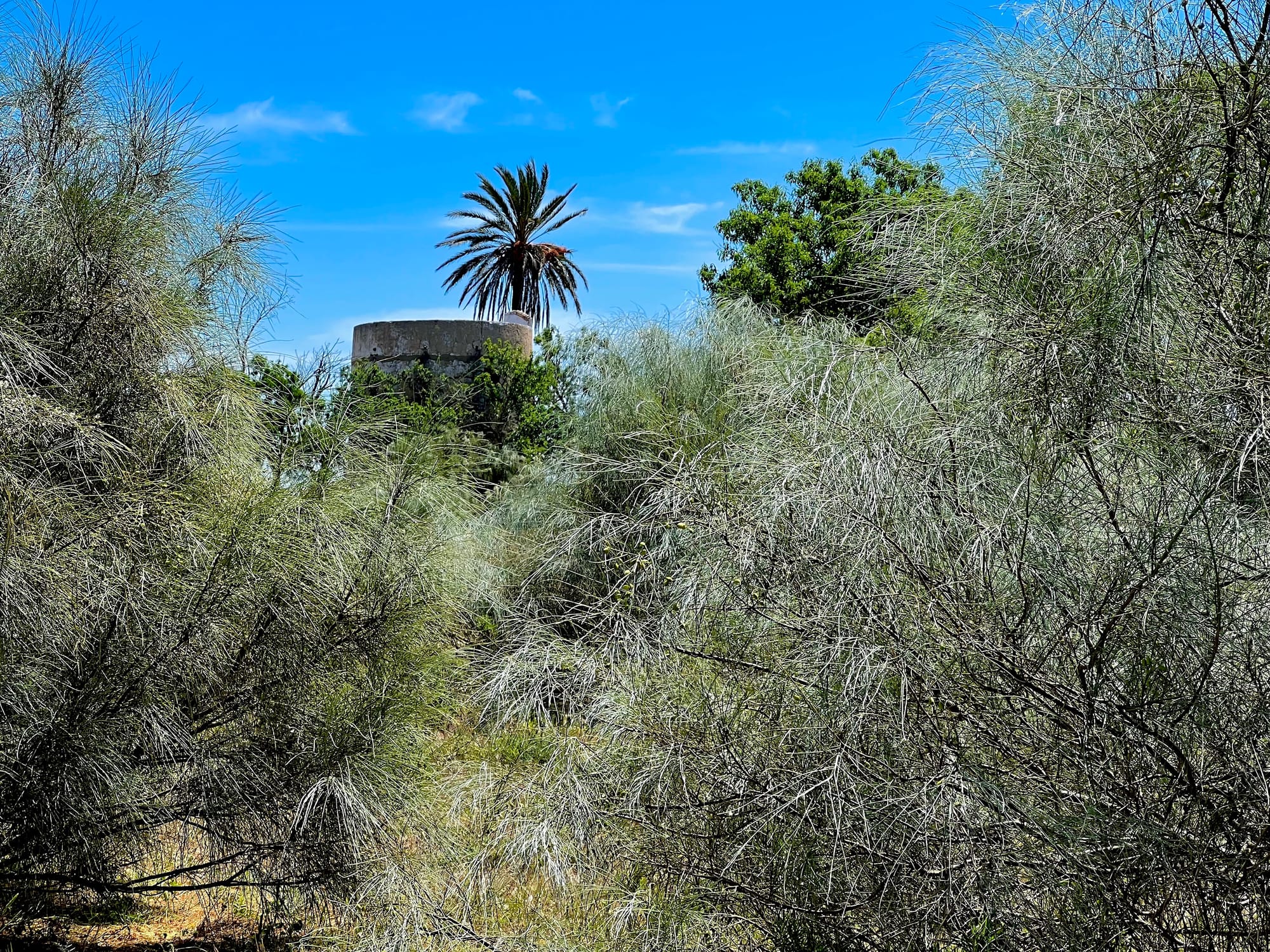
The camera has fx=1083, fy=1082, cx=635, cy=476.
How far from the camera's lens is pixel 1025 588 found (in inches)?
91.6

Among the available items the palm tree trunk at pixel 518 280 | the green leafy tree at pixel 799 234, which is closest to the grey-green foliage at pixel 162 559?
the green leafy tree at pixel 799 234

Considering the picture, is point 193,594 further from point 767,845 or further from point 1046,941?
point 1046,941

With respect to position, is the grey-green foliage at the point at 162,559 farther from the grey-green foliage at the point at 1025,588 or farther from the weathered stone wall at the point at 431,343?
the weathered stone wall at the point at 431,343

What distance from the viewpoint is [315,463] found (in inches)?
173

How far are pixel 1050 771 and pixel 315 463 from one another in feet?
9.98

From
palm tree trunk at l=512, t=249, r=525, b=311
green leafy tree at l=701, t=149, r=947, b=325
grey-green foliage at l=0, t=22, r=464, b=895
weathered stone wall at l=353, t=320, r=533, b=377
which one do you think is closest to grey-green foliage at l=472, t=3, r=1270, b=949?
grey-green foliage at l=0, t=22, r=464, b=895

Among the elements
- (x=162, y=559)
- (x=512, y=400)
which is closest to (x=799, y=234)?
(x=512, y=400)

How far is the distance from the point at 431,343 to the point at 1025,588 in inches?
515

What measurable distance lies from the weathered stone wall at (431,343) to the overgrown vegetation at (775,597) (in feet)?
32.5

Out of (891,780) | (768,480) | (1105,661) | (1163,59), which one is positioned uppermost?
(1163,59)

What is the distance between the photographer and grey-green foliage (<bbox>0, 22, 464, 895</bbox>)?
138 inches

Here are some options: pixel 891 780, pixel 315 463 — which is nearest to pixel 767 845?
pixel 891 780

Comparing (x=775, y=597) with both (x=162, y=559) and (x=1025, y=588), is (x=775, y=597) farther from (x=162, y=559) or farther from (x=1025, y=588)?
(x=162, y=559)

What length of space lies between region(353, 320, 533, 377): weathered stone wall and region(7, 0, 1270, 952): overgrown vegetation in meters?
9.89
